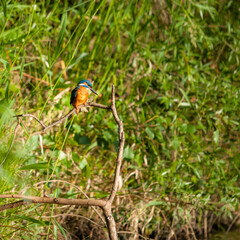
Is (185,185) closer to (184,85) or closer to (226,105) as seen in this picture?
(226,105)

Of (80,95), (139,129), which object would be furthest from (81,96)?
(139,129)

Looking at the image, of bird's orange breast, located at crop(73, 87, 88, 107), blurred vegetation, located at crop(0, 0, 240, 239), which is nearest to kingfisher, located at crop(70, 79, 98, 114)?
bird's orange breast, located at crop(73, 87, 88, 107)

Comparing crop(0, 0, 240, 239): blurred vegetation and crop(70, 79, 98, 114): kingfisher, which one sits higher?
crop(70, 79, 98, 114): kingfisher

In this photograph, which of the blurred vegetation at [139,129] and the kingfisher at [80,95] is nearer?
the kingfisher at [80,95]

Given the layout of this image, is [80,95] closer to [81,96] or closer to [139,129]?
[81,96]

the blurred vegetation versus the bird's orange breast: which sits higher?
the bird's orange breast

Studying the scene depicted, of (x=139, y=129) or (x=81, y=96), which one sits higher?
(x=81, y=96)

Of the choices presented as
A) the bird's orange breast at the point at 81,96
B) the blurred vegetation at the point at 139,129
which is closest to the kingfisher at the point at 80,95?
the bird's orange breast at the point at 81,96

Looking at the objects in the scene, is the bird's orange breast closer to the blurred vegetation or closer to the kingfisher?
the kingfisher

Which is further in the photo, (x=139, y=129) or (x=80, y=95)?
(x=139, y=129)

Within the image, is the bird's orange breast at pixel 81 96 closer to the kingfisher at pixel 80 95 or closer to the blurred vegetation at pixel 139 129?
the kingfisher at pixel 80 95

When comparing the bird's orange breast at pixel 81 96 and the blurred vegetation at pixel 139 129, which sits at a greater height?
the bird's orange breast at pixel 81 96

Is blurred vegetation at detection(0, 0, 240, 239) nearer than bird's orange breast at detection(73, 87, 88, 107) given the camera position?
No

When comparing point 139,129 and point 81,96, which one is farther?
point 139,129
